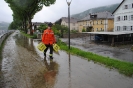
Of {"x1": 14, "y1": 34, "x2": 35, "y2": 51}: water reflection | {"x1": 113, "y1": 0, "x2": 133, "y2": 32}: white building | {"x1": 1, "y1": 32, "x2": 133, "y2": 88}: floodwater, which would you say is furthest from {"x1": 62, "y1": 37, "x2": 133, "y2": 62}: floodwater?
{"x1": 113, "y1": 0, "x2": 133, "y2": 32}: white building

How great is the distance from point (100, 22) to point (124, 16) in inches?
805

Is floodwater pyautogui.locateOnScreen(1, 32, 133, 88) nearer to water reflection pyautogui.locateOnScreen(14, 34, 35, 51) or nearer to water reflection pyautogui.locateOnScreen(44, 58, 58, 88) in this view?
water reflection pyautogui.locateOnScreen(44, 58, 58, 88)

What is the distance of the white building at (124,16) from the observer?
37.2m

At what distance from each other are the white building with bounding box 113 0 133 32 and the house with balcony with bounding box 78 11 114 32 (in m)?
16.3

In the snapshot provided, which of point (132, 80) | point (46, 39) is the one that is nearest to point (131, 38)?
point (46, 39)

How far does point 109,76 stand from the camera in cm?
634

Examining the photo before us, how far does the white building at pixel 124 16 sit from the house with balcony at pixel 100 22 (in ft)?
53.4

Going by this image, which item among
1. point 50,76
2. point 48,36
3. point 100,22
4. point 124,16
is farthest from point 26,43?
point 100,22

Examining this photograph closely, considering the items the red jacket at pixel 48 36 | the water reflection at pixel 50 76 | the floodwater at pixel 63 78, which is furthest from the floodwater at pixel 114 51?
the water reflection at pixel 50 76

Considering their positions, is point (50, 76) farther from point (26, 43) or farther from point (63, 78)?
point (26, 43)

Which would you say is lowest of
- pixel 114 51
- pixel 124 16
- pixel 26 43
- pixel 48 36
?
pixel 114 51

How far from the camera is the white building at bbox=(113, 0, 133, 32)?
37153mm

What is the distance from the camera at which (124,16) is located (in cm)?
3906

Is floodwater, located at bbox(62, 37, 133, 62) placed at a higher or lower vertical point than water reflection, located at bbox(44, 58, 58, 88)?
lower
